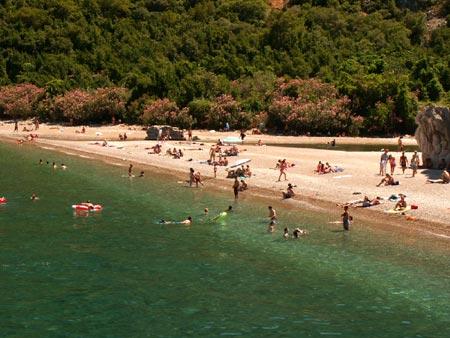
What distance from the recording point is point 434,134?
41.7 metres

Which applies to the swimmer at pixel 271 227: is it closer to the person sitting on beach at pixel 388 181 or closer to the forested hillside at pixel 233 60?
the person sitting on beach at pixel 388 181

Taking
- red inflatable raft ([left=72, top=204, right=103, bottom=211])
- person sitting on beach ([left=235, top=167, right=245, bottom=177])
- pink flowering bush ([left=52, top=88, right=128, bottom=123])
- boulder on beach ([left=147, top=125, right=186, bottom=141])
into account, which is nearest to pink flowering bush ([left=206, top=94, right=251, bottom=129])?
boulder on beach ([left=147, top=125, right=186, bottom=141])

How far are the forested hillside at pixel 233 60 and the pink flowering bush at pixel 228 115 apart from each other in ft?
0.39

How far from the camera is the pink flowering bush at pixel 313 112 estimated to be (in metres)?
67.9

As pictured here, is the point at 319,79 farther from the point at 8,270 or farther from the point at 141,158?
the point at 8,270

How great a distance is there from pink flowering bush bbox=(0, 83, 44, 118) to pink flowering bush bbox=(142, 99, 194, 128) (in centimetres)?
1938

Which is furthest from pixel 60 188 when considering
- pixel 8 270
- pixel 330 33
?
pixel 330 33

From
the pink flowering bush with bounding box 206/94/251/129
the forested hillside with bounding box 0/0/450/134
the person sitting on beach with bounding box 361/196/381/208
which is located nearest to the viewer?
the person sitting on beach with bounding box 361/196/381/208

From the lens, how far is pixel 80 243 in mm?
28891

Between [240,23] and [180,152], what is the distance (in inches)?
2381

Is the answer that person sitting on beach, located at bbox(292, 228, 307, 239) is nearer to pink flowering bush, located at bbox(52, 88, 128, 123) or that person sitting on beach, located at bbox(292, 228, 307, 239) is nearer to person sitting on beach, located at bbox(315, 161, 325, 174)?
person sitting on beach, located at bbox(315, 161, 325, 174)

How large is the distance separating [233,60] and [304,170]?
1943 inches

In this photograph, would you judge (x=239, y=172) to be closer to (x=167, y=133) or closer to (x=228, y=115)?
(x=167, y=133)

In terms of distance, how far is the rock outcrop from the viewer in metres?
40.9
